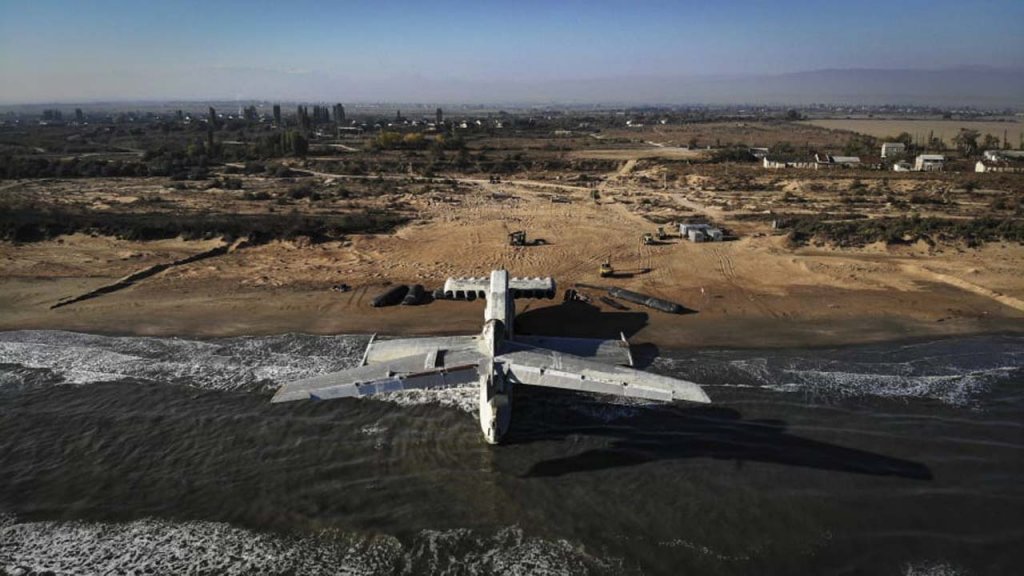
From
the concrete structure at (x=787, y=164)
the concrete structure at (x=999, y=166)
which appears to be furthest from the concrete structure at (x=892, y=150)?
the concrete structure at (x=787, y=164)

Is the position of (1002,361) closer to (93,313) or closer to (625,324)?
(625,324)

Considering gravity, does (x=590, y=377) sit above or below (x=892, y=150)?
below

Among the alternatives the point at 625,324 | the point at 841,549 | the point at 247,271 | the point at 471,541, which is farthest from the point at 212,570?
the point at 247,271

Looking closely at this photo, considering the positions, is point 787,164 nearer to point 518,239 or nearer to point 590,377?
point 518,239

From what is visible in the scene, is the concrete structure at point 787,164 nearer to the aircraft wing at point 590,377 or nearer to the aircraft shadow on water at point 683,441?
the aircraft shadow on water at point 683,441

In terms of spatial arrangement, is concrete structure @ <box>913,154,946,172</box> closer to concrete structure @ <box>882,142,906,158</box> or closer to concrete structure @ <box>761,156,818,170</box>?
concrete structure @ <box>761,156,818,170</box>

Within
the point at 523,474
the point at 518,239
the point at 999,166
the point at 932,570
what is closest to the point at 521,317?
the point at 518,239

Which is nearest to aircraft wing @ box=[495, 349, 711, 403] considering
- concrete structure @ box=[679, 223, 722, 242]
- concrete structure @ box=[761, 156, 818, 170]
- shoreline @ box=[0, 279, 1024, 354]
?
shoreline @ box=[0, 279, 1024, 354]
